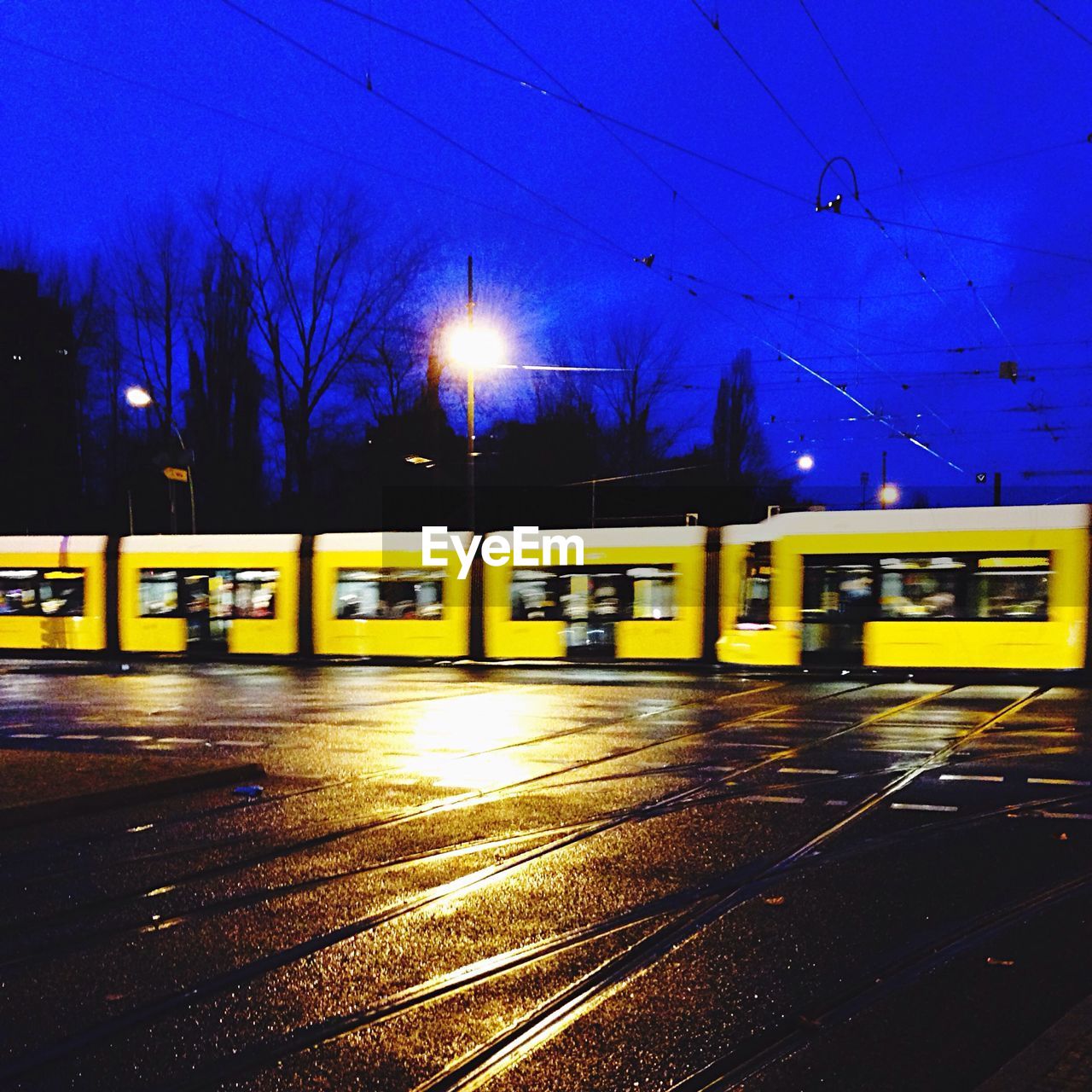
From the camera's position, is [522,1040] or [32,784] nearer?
[522,1040]

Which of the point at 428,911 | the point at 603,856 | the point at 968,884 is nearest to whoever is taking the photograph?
the point at 428,911

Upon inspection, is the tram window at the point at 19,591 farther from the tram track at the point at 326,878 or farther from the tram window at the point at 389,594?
the tram track at the point at 326,878

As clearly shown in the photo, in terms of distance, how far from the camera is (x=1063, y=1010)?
461 centimetres

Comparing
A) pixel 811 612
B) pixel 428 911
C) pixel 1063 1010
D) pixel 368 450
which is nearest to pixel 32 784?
pixel 428 911

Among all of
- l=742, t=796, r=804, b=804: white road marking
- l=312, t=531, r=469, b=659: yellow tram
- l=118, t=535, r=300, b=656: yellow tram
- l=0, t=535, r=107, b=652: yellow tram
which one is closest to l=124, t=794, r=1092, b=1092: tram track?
l=742, t=796, r=804, b=804: white road marking

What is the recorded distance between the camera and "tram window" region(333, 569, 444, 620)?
79.3 ft

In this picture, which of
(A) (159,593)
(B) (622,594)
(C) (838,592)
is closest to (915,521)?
(C) (838,592)

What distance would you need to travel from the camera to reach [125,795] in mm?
9234

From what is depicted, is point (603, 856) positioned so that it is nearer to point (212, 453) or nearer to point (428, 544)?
point (428, 544)

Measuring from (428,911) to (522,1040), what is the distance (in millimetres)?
1860

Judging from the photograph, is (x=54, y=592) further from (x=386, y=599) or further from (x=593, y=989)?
(x=593, y=989)

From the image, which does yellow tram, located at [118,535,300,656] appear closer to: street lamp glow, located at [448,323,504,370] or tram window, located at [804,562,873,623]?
street lamp glow, located at [448,323,504,370]

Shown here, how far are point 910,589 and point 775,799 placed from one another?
38.6 feet

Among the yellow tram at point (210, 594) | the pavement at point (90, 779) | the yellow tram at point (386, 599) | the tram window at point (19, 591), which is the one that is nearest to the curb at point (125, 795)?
the pavement at point (90, 779)
